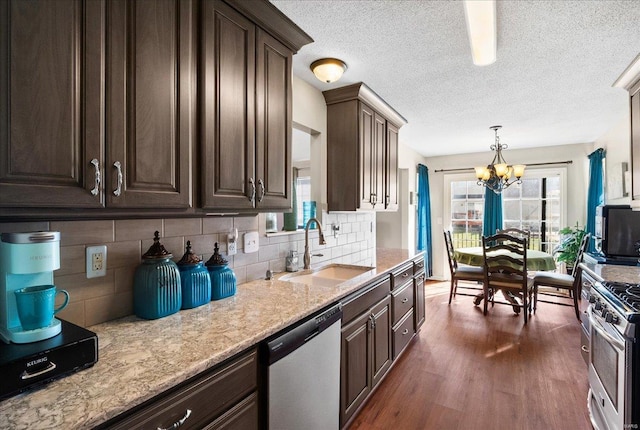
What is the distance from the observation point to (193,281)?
144 cm

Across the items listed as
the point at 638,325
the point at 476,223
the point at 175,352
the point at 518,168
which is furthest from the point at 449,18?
the point at 476,223

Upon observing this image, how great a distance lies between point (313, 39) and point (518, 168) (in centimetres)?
327

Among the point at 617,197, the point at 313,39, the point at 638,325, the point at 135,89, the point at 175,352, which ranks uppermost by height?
the point at 313,39

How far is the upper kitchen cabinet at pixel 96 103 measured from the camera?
824mm

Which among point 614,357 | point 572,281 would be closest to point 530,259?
point 572,281

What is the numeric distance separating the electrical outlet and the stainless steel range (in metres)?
2.45

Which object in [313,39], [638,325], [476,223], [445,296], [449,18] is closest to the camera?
[638,325]

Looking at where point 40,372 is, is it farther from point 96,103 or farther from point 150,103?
point 150,103

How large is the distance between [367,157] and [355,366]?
67.3 inches

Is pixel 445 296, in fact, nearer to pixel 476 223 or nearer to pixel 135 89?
pixel 476 223

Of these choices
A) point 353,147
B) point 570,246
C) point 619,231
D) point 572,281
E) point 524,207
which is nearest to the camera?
point 353,147

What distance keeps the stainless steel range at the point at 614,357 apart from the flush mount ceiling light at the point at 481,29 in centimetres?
162

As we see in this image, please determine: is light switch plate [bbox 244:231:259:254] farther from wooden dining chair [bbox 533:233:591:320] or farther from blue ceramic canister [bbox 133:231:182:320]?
wooden dining chair [bbox 533:233:591:320]

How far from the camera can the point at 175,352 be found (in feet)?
3.34
